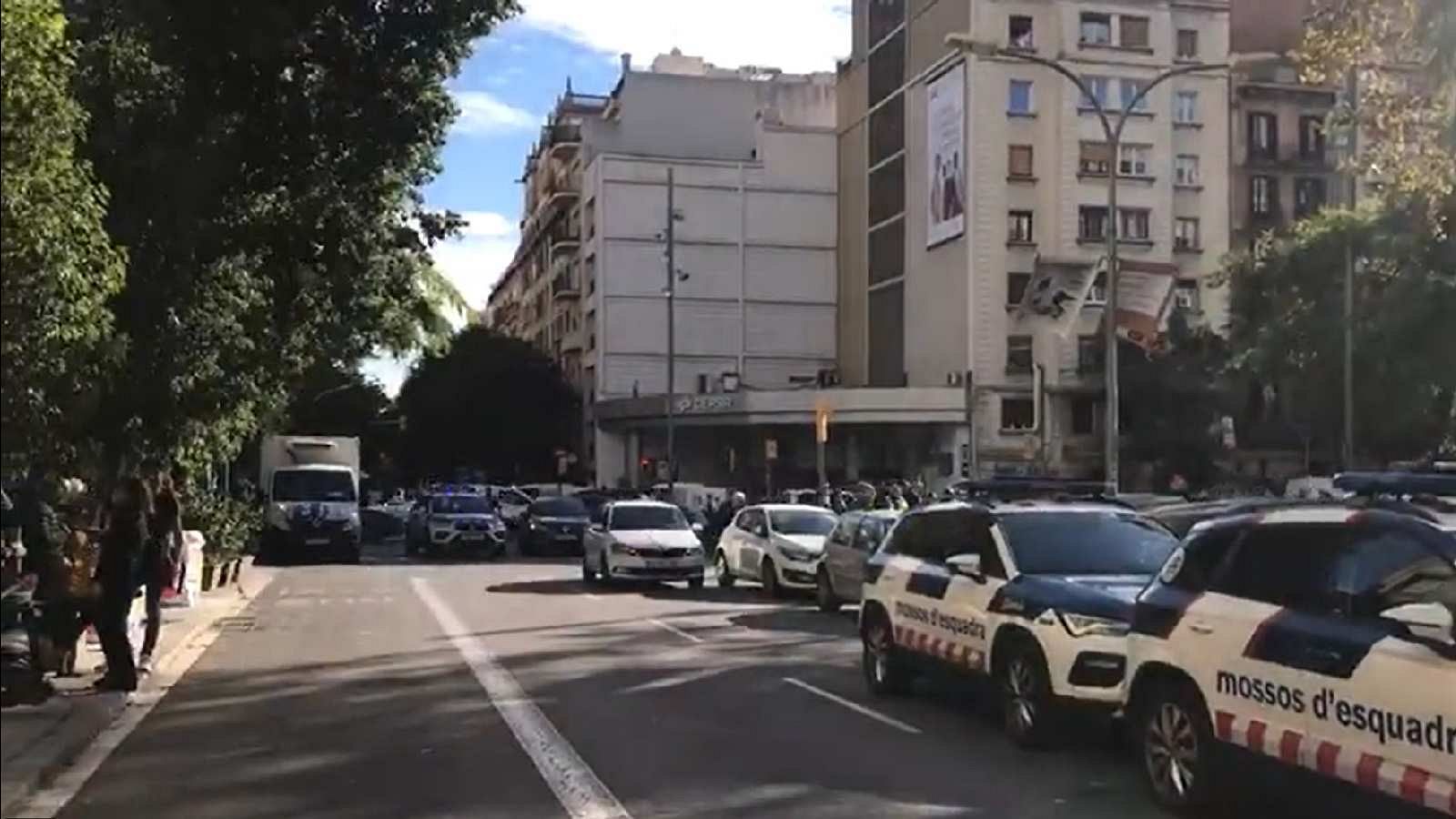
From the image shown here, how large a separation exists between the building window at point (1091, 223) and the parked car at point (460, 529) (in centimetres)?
3326

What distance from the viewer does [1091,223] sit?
227ft

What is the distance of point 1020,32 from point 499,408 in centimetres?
3212

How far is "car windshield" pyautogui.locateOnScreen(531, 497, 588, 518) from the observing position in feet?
146

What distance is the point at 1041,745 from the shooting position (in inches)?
443

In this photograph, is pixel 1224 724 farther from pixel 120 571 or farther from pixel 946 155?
pixel 946 155

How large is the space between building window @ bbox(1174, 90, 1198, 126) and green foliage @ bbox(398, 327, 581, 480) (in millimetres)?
32902

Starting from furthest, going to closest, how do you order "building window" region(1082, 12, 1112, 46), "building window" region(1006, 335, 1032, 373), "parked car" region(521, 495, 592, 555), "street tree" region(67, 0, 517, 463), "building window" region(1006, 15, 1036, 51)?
"building window" region(1082, 12, 1112, 46), "building window" region(1006, 15, 1036, 51), "building window" region(1006, 335, 1032, 373), "parked car" region(521, 495, 592, 555), "street tree" region(67, 0, 517, 463)

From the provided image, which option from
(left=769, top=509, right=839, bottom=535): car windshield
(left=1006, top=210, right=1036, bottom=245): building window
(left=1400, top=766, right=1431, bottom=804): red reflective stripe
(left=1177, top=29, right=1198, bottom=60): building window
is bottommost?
(left=1400, top=766, right=1431, bottom=804): red reflective stripe

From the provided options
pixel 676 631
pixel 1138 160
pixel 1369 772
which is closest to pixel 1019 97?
pixel 1138 160

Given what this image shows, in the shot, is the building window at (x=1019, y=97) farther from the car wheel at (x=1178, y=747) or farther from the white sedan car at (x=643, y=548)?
the car wheel at (x=1178, y=747)

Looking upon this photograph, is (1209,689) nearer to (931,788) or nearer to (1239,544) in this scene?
(1239,544)

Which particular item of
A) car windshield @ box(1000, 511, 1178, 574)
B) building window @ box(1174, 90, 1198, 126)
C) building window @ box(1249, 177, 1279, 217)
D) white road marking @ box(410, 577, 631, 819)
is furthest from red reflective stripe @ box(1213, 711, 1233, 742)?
building window @ box(1249, 177, 1279, 217)

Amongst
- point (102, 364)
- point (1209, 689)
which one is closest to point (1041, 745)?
point (1209, 689)

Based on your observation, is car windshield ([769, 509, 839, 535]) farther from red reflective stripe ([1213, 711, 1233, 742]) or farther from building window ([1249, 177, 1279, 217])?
building window ([1249, 177, 1279, 217])
